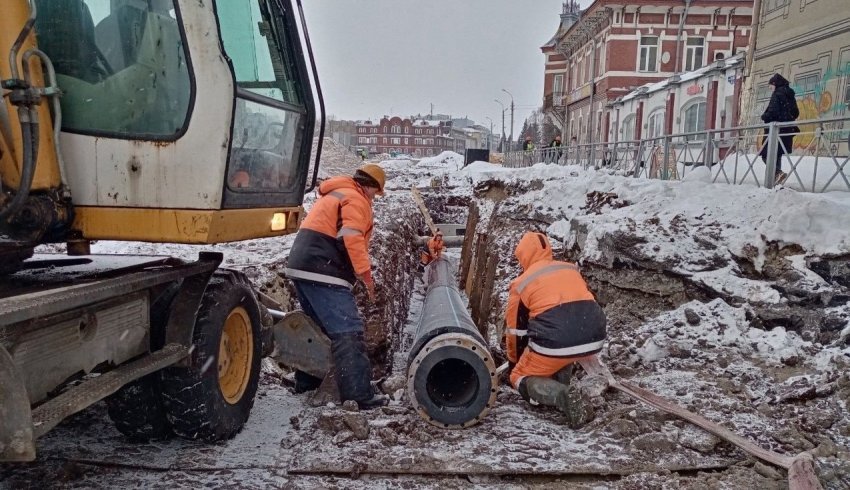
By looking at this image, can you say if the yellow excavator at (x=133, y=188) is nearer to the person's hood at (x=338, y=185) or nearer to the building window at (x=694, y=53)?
the person's hood at (x=338, y=185)

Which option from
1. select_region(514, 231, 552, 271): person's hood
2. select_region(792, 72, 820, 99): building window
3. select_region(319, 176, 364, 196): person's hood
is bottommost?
select_region(514, 231, 552, 271): person's hood

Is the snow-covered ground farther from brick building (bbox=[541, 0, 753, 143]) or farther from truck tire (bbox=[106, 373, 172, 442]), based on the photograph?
brick building (bbox=[541, 0, 753, 143])

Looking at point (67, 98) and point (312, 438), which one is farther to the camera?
point (312, 438)

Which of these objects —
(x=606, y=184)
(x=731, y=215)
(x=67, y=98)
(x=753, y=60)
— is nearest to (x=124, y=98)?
(x=67, y=98)

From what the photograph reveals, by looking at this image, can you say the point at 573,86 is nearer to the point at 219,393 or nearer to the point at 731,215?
the point at 731,215

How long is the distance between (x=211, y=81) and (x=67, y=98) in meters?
0.76

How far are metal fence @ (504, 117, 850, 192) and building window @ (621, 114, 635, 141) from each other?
39.9ft

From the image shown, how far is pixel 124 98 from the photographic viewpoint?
10.7ft

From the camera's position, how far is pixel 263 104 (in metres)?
3.66

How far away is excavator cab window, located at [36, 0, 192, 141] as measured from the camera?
10.5 ft

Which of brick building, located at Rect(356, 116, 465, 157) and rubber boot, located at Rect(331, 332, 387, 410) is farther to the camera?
brick building, located at Rect(356, 116, 465, 157)

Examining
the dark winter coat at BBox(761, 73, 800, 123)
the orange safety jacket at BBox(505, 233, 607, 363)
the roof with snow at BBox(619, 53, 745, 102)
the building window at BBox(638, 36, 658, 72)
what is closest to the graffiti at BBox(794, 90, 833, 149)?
the dark winter coat at BBox(761, 73, 800, 123)

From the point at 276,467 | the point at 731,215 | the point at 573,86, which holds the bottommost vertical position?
the point at 276,467

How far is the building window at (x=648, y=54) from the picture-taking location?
3325 cm
